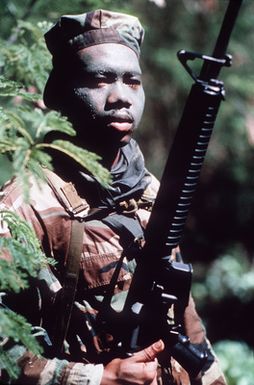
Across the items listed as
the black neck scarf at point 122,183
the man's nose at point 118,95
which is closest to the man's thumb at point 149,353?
the black neck scarf at point 122,183

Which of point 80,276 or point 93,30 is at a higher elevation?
point 93,30

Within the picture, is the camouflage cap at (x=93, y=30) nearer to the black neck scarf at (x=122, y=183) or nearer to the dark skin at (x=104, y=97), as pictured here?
the dark skin at (x=104, y=97)

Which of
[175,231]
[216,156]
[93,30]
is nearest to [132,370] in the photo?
[175,231]

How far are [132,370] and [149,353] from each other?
11cm

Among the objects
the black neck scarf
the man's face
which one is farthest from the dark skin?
the black neck scarf

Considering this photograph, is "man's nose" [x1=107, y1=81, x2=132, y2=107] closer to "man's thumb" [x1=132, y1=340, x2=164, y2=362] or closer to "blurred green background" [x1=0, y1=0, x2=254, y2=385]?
"man's thumb" [x1=132, y1=340, x2=164, y2=362]

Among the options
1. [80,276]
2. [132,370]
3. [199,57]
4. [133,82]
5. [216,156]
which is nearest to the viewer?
[199,57]

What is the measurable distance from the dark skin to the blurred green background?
2.91 meters

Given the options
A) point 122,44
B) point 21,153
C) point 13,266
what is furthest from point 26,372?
point 122,44

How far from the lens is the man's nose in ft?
7.00

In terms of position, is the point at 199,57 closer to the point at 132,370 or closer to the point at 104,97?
the point at 104,97

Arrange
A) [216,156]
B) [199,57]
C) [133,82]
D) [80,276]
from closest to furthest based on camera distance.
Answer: [199,57]
[80,276]
[133,82]
[216,156]

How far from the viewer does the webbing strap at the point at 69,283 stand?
6.68 feet

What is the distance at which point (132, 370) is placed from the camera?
201 centimetres
